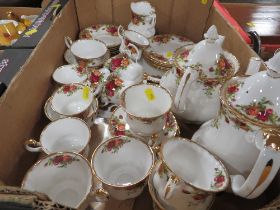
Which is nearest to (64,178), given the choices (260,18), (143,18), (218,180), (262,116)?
(218,180)

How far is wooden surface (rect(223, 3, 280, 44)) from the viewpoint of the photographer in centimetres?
131

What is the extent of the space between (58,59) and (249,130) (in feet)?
2.40

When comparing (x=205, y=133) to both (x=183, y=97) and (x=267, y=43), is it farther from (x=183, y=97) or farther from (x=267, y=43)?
(x=267, y=43)

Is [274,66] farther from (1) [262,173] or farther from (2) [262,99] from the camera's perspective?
(1) [262,173]

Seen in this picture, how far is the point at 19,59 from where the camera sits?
751 mm

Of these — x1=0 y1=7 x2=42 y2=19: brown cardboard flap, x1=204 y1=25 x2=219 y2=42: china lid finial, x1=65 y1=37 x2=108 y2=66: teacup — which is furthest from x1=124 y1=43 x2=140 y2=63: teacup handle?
x1=0 y1=7 x2=42 y2=19: brown cardboard flap

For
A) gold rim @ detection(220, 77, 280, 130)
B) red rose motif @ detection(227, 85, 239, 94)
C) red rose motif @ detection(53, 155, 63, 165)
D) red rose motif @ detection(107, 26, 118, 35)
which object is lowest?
red rose motif @ detection(53, 155, 63, 165)

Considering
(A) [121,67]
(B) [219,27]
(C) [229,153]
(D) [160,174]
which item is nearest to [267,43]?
(B) [219,27]

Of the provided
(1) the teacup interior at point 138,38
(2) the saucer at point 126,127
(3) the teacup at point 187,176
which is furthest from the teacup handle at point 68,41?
(3) the teacup at point 187,176

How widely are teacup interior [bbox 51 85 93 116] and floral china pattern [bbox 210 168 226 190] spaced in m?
0.44

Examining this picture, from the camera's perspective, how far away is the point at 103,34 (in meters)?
1.16

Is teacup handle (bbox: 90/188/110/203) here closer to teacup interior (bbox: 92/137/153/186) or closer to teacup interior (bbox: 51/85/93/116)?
teacup interior (bbox: 92/137/153/186)

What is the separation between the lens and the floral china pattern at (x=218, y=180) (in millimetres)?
527

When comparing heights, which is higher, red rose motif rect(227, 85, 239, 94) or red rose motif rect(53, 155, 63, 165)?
red rose motif rect(227, 85, 239, 94)
